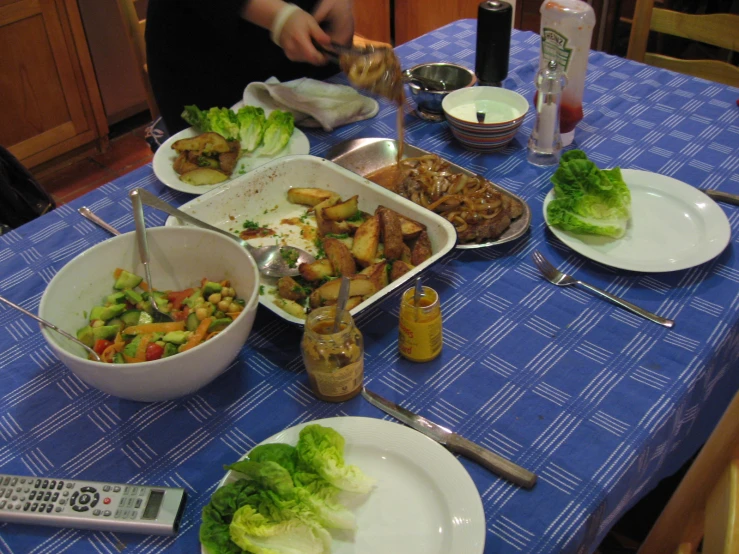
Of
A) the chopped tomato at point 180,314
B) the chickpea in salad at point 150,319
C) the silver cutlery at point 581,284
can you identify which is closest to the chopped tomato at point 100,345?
the chickpea in salad at point 150,319

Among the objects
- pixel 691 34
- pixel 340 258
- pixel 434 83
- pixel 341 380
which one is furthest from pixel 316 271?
pixel 691 34

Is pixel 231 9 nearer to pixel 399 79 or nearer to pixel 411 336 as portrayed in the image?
pixel 399 79

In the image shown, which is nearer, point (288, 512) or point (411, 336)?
point (288, 512)

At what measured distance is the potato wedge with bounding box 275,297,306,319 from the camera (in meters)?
1.07

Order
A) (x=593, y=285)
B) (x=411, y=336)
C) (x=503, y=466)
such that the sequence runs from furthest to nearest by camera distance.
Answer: (x=593, y=285), (x=411, y=336), (x=503, y=466)

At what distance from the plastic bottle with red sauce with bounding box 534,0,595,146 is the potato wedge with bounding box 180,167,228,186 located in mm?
803

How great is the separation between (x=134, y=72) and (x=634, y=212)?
3004mm

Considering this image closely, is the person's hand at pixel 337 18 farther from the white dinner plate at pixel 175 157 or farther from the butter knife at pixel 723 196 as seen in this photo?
the butter knife at pixel 723 196

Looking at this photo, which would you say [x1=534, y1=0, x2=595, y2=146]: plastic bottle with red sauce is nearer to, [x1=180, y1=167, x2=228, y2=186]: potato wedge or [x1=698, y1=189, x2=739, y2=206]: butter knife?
[x1=698, y1=189, x2=739, y2=206]: butter knife

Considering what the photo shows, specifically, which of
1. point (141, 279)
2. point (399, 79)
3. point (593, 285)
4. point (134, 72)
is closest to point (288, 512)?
point (141, 279)

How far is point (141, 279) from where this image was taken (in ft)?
3.67

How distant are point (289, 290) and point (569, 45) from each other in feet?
2.97

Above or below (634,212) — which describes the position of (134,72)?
below

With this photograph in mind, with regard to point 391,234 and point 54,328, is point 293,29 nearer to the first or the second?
point 391,234
